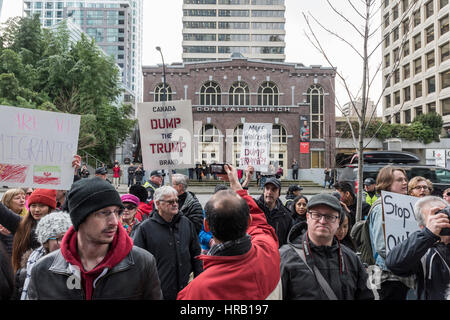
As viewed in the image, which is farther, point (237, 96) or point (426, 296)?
point (237, 96)

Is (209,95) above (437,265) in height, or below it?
above

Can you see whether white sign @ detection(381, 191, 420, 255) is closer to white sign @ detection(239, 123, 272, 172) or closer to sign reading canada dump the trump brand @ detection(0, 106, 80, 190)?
sign reading canada dump the trump brand @ detection(0, 106, 80, 190)

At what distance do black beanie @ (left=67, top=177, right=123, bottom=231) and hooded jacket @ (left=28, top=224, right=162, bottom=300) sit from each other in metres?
0.19

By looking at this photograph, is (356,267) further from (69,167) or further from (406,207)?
(69,167)

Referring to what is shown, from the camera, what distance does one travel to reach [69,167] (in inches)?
170

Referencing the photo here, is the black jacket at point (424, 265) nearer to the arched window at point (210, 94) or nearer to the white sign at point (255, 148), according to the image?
the white sign at point (255, 148)

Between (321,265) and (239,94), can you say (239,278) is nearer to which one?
(321,265)

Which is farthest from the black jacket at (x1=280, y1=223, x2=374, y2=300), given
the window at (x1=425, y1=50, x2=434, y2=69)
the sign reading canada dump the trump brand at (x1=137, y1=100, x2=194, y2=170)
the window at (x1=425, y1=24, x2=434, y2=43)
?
the window at (x1=425, y1=24, x2=434, y2=43)

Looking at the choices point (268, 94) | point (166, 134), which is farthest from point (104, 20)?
point (166, 134)

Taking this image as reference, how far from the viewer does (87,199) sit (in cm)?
194

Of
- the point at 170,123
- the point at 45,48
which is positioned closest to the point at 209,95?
the point at 45,48

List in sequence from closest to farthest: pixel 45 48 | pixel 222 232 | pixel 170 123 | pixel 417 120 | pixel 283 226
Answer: pixel 222 232 → pixel 283 226 → pixel 170 123 → pixel 45 48 → pixel 417 120

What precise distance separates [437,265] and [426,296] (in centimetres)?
24

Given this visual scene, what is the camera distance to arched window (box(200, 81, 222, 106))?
1417 inches
